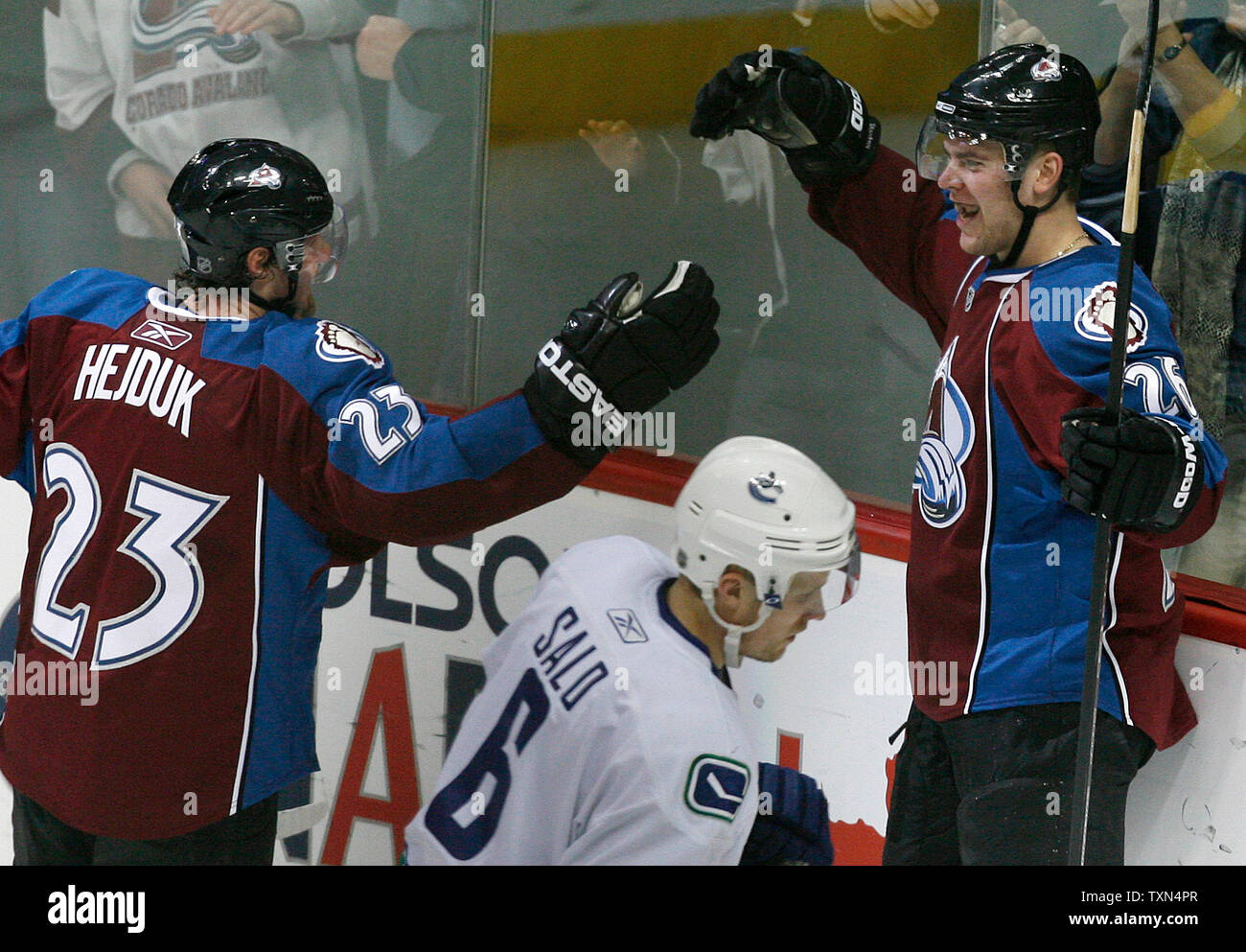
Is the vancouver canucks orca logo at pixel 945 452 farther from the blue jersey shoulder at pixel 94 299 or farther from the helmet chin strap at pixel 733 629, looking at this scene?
the blue jersey shoulder at pixel 94 299

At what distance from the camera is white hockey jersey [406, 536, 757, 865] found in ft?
6.62

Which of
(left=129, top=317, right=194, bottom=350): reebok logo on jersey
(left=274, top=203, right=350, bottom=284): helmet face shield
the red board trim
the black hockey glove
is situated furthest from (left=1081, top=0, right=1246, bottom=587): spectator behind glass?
(left=129, top=317, right=194, bottom=350): reebok logo on jersey

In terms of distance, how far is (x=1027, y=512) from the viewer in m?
2.11

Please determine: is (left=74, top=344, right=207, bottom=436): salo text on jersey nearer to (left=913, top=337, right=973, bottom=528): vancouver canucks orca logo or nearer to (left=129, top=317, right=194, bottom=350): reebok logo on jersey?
(left=129, top=317, right=194, bottom=350): reebok logo on jersey

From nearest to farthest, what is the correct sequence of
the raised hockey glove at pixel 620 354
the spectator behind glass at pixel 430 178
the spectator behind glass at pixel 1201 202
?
the raised hockey glove at pixel 620 354 → the spectator behind glass at pixel 1201 202 → the spectator behind glass at pixel 430 178

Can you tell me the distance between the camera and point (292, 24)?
349cm

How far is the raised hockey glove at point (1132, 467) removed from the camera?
187cm

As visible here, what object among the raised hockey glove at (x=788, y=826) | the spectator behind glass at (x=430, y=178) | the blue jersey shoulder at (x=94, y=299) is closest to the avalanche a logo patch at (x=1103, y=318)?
the raised hockey glove at (x=788, y=826)

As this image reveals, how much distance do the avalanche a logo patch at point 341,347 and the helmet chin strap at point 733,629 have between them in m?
0.51

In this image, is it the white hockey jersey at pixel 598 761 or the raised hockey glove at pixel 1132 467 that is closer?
the raised hockey glove at pixel 1132 467

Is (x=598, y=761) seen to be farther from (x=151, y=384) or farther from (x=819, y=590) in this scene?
(x=151, y=384)

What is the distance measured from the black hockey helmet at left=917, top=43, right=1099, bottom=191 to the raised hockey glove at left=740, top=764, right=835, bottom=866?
899 millimetres

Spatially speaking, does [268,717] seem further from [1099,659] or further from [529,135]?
[529,135]
